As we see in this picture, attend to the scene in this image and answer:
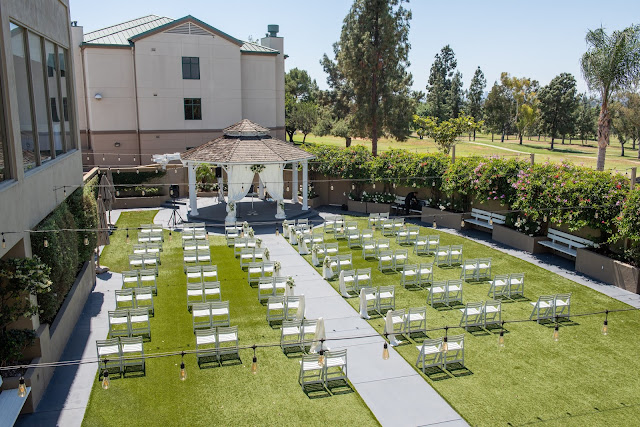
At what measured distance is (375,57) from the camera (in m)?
39.7

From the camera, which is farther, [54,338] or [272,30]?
[272,30]

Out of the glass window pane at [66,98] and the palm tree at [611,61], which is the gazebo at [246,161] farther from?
the palm tree at [611,61]

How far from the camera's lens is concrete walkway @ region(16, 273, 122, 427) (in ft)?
34.8

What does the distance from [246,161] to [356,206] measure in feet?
25.1

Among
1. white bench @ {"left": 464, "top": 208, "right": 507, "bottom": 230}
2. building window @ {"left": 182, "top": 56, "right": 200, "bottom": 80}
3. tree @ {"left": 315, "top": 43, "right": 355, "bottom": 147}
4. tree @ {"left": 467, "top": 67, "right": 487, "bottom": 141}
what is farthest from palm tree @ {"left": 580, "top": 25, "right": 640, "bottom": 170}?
tree @ {"left": 467, "top": 67, "right": 487, "bottom": 141}

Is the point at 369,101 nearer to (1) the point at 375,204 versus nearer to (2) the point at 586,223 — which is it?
(1) the point at 375,204

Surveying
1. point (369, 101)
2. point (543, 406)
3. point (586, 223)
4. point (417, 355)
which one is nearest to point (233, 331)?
point (417, 355)

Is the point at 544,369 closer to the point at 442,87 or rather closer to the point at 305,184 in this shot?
the point at 305,184

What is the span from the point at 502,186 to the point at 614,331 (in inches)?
389

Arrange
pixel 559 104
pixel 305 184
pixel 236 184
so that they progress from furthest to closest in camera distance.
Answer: pixel 559 104 < pixel 305 184 < pixel 236 184

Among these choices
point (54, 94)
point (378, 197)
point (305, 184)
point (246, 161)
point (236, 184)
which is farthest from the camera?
point (378, 197)

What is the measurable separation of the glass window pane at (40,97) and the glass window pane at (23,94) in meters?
0.50

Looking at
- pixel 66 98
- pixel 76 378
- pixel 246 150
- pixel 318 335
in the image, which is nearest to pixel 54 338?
pixel 76 378

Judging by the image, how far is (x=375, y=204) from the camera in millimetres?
30203
